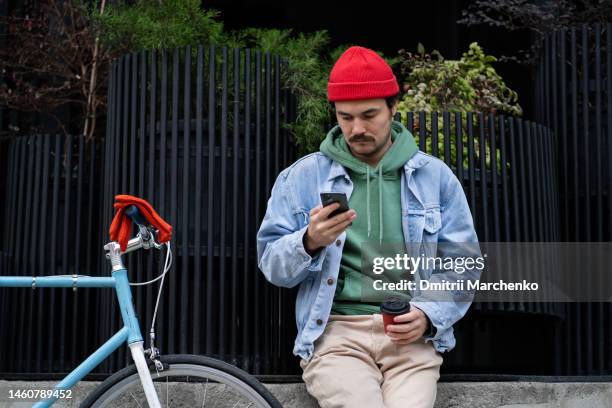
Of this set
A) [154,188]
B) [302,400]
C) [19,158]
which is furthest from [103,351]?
[19,158]

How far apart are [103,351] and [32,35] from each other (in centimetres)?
334

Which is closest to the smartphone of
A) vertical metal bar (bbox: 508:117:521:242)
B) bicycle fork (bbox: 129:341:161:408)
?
bicycle fork (bbox: 129:341:161:408)

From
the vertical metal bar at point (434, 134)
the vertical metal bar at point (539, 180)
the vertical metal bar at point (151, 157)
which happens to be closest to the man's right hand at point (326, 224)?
the vertical metal bar at point (151, 157)

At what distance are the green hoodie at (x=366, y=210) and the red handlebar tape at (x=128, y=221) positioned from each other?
79 cm

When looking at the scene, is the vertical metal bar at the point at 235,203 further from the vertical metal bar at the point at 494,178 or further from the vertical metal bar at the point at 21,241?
the vertical metal bar at the point at 21,241

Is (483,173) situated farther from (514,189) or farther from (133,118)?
(133,118)

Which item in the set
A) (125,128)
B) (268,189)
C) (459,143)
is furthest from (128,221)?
(459,143)

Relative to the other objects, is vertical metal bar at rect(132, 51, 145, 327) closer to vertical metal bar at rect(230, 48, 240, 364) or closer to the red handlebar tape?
vertical metal bar at rect(230, 48, 240, 364)

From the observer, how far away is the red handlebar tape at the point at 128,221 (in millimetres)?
3559

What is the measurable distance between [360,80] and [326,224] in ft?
2.24

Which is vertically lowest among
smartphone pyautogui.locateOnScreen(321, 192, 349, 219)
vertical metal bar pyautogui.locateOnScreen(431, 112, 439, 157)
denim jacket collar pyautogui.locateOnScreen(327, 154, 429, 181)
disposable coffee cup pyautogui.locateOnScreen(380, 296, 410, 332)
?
disposable coffee cup pyautogui.locateOnScreen(380, 296, 410, 332)

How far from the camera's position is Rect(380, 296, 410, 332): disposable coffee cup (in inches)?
146

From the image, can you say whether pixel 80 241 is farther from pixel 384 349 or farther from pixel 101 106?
pixel 384 349

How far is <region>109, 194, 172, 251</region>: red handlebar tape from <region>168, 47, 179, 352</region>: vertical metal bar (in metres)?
1.13
